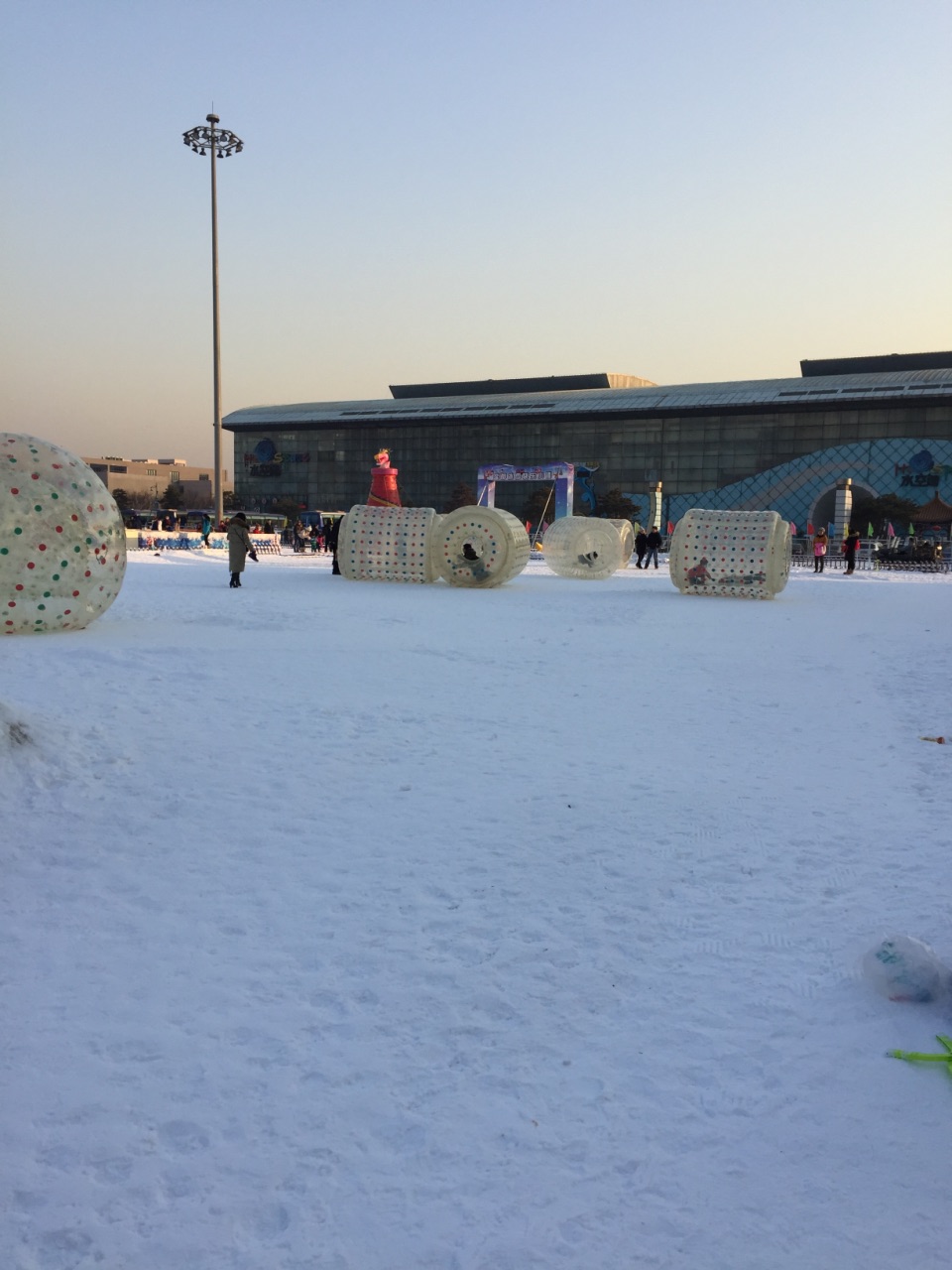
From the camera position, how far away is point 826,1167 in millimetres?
2559

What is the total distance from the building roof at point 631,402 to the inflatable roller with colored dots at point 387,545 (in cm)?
5357

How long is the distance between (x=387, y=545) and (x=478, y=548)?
2070 mm

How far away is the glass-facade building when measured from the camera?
212 ft

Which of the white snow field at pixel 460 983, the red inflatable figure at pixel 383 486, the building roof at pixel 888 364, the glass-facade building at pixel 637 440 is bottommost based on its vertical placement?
the white snow field at pixel 460 983

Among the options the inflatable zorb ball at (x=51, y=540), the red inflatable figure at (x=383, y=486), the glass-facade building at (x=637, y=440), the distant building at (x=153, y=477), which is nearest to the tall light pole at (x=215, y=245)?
the red inflatable figure at (x=383, y=486)

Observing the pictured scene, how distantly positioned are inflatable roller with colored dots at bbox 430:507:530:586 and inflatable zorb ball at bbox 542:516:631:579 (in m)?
4.40

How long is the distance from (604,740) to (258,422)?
83204mm

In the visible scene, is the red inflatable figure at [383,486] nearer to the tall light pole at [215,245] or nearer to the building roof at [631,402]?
the tall light pole at [215,245]

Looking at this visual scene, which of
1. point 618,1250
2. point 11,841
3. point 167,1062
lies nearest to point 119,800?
point 11,841

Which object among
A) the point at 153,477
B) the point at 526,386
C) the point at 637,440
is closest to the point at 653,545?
the point at 637,440

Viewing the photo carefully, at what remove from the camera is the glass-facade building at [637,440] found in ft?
212

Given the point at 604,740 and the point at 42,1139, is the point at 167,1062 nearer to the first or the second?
the point at 42,1139

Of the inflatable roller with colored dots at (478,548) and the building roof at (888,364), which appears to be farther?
the building roof at (888,364)

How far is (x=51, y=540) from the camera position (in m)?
9.89
